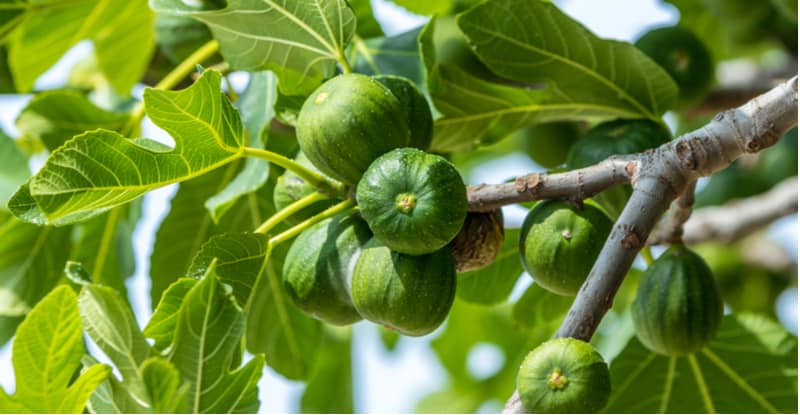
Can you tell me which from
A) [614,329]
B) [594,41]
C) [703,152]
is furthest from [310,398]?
[703,152]

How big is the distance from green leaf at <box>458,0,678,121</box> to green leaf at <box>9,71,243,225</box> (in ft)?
1.87

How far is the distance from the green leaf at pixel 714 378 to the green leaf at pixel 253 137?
90cm

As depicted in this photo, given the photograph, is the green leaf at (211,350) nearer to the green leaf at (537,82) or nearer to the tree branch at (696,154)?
the tree branch at (696,154)

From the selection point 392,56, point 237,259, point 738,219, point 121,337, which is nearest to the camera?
point 121,337

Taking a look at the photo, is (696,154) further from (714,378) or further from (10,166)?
(10,166)

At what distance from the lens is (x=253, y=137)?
219cm

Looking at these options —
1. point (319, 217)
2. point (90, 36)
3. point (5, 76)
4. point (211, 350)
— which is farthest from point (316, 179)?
point (5, 76)

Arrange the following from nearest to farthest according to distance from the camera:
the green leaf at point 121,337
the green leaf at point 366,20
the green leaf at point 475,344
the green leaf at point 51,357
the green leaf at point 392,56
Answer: the green leaf at point 51,357 < the green leaf at point 121,337 < the green leaf at point 392,56 < the green leaf at point 366,20 < the green leaf at point 475,344

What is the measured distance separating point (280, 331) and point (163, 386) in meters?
1.17

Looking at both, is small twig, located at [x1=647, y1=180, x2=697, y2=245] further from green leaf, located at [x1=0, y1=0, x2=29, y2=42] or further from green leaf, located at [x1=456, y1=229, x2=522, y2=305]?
green leaf, located at [x1=0, y1=0, x2=29, y2=42]

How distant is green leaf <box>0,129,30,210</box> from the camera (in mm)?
2607

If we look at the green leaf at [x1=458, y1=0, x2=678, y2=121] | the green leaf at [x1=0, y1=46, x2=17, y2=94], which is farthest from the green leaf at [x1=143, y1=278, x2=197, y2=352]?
the green leaf at [x1=0, y1=46, x2=17, y2=94]

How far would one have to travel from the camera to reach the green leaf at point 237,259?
1799mm

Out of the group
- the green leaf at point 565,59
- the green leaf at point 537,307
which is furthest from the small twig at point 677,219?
the green leaf at point 537,307
